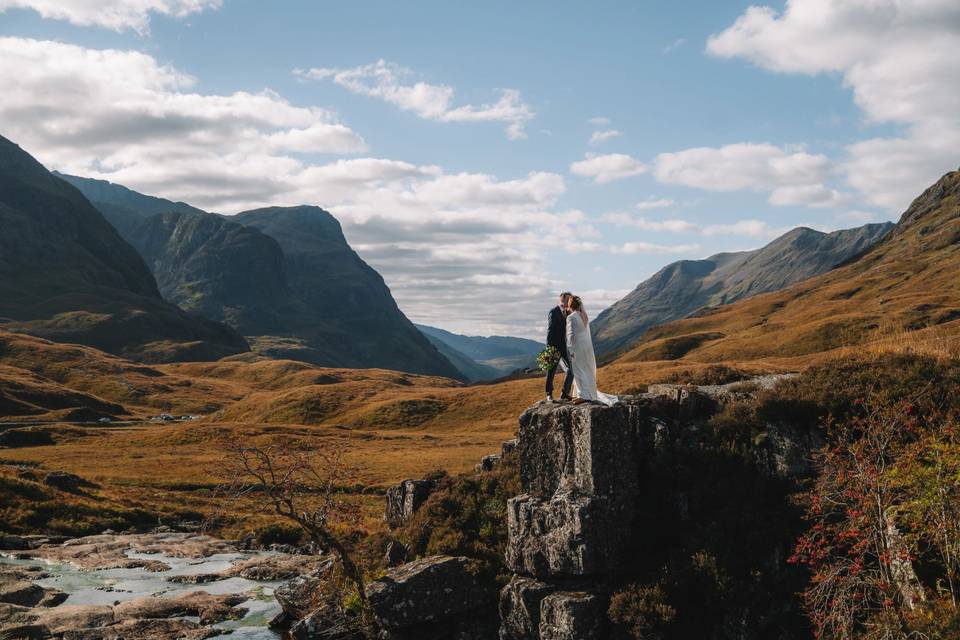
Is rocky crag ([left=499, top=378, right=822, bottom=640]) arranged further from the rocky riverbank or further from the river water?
the rocky riverbank

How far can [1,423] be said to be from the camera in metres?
117

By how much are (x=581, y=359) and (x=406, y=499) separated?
14308 mm

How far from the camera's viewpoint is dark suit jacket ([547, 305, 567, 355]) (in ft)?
95.7

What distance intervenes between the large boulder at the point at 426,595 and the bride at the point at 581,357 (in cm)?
890

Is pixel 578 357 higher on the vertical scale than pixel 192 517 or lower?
higher

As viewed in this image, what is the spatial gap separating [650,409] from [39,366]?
697ft

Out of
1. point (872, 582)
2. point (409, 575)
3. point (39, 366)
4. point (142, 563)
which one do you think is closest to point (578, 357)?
point (409, 575)

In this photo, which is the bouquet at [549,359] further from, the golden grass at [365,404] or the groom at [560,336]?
the golden grass at [365,404]

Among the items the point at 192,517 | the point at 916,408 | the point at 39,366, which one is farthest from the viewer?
the point at 39,366

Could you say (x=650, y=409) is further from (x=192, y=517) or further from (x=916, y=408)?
(x=192, y=517)

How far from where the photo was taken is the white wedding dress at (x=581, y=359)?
27094 mm

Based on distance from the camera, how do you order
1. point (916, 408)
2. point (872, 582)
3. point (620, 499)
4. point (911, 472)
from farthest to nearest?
point (620, 499), point (916, 408), point (911, 472), point (872, 582)

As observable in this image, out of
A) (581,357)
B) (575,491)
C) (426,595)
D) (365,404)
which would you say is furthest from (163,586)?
(365,404)

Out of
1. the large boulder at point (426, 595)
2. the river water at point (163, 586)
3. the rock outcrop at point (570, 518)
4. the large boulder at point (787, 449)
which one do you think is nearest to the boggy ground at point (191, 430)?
the river water at point (163, 586)
